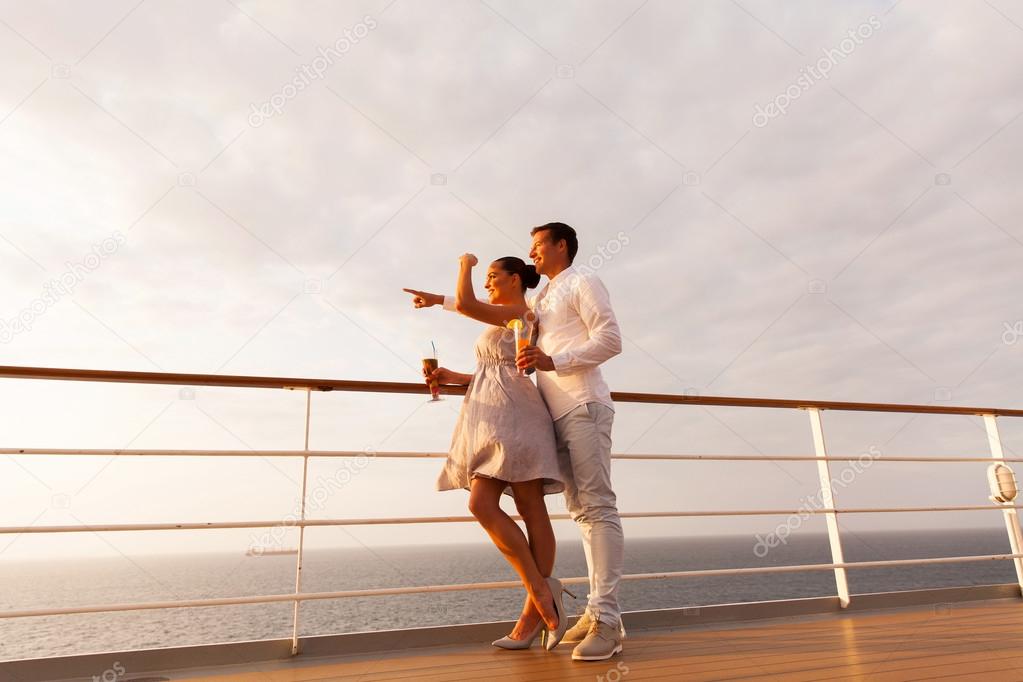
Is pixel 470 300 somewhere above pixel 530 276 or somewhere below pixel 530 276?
below

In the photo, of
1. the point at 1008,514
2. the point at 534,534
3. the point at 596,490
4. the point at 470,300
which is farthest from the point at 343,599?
the point at 470,300

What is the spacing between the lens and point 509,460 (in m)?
1.57

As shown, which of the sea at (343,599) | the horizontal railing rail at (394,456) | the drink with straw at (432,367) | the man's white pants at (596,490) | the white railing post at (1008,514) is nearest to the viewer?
the horizontal railing rail at (394,456)

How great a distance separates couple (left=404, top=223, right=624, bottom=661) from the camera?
1573 mm

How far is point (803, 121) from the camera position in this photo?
7.12 metres

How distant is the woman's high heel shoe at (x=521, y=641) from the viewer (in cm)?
165

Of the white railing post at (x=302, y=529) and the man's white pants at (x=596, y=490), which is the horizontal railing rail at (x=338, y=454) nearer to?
the white railing post at (x=302, y=529)

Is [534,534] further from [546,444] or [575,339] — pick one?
[575,339]

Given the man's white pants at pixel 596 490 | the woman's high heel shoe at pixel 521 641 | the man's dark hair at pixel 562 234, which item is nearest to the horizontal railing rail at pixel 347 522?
the man's white pants at pixel 596 490

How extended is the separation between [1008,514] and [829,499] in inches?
43.2

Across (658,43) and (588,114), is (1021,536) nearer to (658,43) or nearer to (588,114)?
(658,43)

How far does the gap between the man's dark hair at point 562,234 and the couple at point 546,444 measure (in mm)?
99

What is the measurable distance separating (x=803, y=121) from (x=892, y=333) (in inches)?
375

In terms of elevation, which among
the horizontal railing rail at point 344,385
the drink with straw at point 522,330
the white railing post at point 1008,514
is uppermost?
the drink with straw at point 522,330
